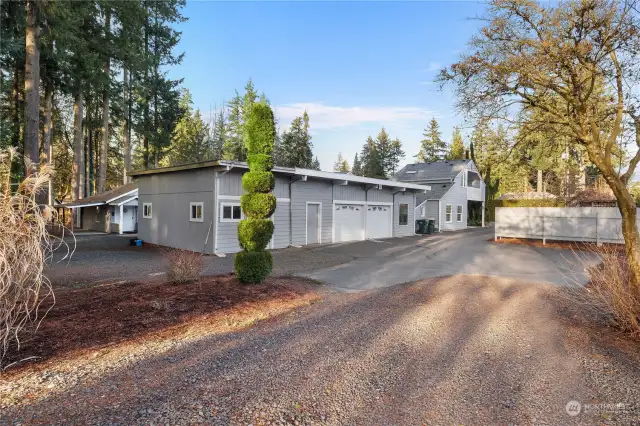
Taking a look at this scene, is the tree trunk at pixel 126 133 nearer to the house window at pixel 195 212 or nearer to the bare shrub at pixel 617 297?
the house window at pixel 195 212

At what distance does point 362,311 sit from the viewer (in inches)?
239

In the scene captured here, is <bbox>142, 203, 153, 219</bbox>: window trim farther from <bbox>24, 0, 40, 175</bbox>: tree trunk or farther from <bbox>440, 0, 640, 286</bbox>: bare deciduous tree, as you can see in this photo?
<bbox>440, 0, 640, 286</bbox>: bare deciduous tree

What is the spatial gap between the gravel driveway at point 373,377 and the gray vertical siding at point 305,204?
1051 cm

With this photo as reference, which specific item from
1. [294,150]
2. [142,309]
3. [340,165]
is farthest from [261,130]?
[340,165]

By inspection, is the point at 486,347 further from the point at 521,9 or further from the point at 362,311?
the point at 521,9

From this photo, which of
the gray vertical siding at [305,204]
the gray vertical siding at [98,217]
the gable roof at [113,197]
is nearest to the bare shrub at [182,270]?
the gray vertical siding at [305,204]

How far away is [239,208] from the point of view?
46.2 ft

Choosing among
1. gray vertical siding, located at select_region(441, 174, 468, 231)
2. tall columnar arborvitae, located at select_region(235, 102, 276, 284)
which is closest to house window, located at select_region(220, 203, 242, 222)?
tall columnar arborvitae, located at select_region(235, 102, 276, 284)

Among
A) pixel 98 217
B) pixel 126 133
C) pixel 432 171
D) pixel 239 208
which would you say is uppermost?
pixel 126 133

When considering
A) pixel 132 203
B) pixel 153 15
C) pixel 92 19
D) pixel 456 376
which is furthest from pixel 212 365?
pixel 153 15

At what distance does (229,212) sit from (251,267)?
259 inches

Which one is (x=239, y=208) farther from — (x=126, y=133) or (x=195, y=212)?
(x=126, y=133)

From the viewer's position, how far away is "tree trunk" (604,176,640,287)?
5.31 m

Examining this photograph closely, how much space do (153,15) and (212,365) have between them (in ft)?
90.8
